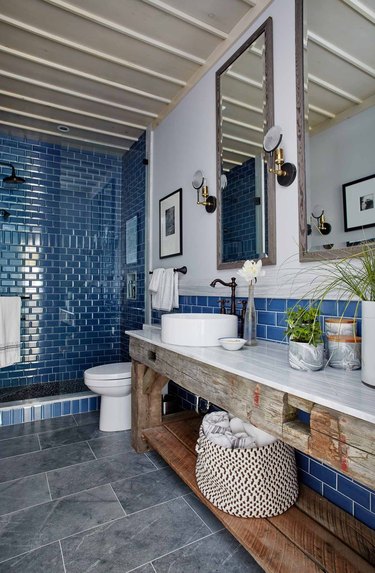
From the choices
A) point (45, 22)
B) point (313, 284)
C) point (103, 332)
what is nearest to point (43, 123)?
point (45, 22)

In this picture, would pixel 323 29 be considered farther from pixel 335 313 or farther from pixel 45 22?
pixel 45 22

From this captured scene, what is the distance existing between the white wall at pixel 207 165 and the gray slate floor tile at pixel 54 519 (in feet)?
4.51

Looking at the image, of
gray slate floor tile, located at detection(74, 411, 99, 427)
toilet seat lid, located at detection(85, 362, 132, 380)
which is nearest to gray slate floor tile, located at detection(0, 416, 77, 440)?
gray slate floor tile, located at detection(74, 411, 99, 427)

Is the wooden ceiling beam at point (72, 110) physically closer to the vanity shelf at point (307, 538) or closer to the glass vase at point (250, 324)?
the glass vase at point (250, 324)

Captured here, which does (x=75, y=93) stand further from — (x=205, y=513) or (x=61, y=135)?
(x=205, y=513)

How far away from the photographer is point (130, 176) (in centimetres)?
369

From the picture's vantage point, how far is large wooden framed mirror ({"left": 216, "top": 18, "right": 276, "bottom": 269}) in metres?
1.77

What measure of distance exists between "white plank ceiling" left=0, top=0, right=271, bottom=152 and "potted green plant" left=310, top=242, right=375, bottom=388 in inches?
62.2

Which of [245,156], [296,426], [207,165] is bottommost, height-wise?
[296,426]

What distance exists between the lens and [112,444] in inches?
94.7

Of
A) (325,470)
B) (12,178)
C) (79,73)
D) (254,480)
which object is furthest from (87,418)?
(79,73)

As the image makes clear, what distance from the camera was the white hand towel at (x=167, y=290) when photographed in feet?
8.69

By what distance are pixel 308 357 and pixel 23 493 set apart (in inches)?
69.2

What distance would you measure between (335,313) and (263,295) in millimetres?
459
